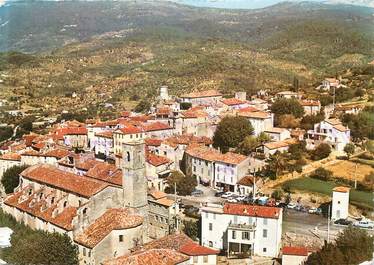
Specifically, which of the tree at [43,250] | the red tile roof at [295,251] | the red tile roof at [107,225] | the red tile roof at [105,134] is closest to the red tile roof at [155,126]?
the red tile roof at [105,134]

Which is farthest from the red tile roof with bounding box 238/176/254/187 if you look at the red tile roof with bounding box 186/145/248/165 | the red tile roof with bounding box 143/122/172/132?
the red tile roof with bounding box 143/122/172/132

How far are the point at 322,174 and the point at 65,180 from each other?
984 cm

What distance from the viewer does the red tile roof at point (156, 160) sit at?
22938 mm

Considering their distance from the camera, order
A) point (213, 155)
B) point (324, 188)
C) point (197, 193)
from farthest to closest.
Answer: point (213, 155) < point (197, 193) < point (324, 188)

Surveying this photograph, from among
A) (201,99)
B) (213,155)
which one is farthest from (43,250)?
(201,99)

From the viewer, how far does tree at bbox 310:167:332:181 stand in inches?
838

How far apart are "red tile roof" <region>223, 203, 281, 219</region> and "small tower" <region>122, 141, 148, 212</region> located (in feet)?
Result: 9.03

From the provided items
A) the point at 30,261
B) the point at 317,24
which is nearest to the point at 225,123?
the point at 30,261

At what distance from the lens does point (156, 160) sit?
23422 millimetres

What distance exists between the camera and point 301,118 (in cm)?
2917

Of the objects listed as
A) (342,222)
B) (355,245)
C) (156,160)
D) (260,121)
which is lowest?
(342,222)

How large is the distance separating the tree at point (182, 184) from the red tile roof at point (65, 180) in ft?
13.5

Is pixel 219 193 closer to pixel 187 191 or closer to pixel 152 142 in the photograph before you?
pixel 187 191

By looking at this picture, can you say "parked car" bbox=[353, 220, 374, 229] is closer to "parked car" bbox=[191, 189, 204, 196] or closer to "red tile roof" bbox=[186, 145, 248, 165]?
"red tile roof" bbox=[186, 145, 248, 165]
